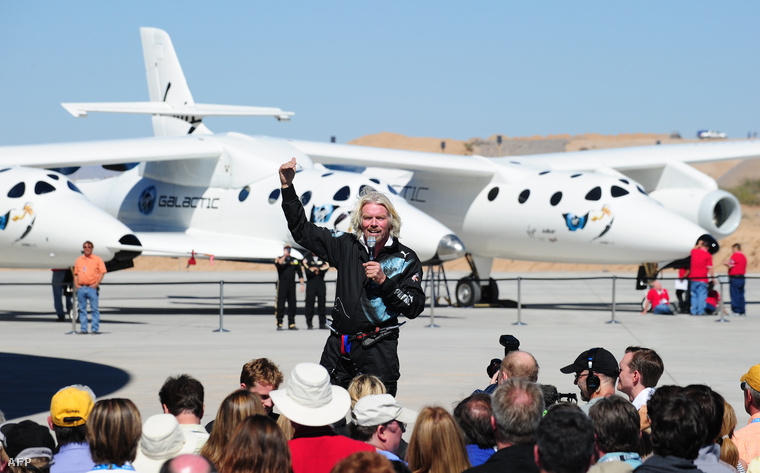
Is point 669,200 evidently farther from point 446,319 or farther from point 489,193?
point 446,319

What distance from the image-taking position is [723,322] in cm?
2184

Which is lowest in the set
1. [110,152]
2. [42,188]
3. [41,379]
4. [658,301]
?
[41,379]

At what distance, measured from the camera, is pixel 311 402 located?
5602 mm

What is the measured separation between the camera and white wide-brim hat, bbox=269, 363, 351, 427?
5552 millimetres

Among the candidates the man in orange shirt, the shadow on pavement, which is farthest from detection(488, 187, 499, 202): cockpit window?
the shadow on pavement

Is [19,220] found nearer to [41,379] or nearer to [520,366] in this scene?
[41,379]

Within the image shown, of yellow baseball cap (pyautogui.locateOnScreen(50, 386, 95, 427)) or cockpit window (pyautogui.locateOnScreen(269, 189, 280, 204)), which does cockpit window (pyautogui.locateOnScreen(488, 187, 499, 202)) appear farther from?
yellow baseball cap (pyautogui.locateOnScreen(50, 386, 95, 427))

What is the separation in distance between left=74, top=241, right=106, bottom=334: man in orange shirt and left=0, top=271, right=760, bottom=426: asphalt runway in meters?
0.48

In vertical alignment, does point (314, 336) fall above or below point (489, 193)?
below

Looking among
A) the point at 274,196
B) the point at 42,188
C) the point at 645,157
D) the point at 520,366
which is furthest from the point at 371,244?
the point at 645,157

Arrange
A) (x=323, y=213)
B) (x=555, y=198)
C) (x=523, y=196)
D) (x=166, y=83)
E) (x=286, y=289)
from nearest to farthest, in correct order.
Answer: (x=286, y=289), (x=323, y=213), (x=555, y=198), (x=523, y=196), (x=166, y=83)

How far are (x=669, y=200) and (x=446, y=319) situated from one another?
7776 mm

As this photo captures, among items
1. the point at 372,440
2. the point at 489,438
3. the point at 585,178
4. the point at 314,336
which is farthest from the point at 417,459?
the point at 585,178

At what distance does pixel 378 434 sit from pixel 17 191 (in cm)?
1798
